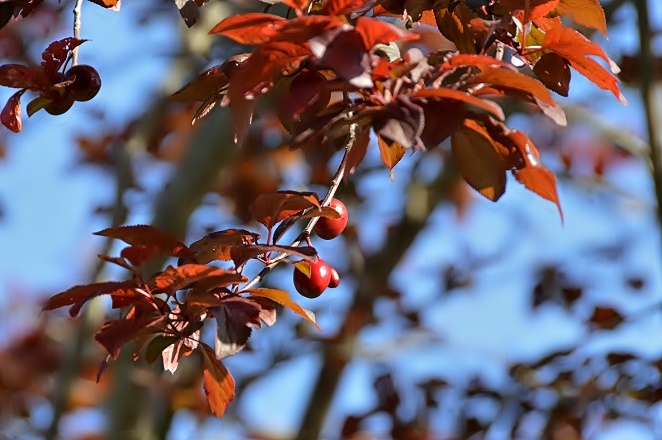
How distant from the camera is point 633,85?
10.1 ft

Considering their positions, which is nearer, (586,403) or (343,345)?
(586,403)

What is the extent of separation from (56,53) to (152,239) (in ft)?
0.91

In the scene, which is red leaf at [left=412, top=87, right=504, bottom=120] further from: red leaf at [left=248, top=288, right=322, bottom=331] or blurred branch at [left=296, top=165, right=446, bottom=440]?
blurred branch at [left=296, top=165, right=446, bottom=440]

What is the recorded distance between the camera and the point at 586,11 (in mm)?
1145

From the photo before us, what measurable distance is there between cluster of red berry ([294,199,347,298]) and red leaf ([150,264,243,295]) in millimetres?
147

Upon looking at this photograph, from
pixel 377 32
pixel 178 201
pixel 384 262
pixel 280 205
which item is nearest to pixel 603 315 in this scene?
pixel 384 262

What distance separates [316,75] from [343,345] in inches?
109

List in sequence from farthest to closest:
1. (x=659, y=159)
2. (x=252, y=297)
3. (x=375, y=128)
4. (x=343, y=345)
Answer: (x=343, y=345), (x=659, y=159), (x=252, y=297), (x=375, y=128)

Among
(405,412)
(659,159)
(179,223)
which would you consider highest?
(659,159)

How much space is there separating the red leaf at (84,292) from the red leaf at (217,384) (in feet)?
0.55

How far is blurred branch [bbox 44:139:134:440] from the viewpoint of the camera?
10.8 ft

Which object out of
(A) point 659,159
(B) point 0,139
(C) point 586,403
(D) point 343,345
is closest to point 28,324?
(B) point 0,139

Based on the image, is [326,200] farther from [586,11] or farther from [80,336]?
[80,336]

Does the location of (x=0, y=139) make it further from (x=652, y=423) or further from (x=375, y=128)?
(x=375, y=128)
